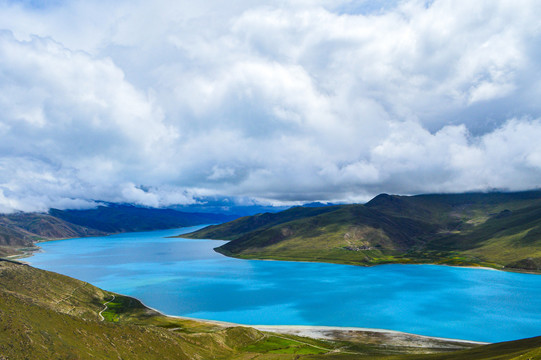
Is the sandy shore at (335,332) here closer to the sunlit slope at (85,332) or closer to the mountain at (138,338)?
the mountain at (138,338)

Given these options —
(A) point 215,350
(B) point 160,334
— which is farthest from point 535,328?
(B) point 160,334

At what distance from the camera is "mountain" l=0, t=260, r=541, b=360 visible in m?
66.3

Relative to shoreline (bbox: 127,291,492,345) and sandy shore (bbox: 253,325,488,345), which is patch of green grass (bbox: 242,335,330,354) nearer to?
shoreline (bbox: 127,291,492,345)

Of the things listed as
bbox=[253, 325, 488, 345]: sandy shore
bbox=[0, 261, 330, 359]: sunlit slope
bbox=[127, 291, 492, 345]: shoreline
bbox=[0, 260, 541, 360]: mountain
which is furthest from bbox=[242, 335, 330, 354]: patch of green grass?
bbox=[253, 325, 488, 345]: sandy shore

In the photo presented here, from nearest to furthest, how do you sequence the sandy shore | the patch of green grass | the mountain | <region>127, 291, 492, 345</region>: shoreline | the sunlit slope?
the sunlit slope
the mountain
the patch of green grass
the sandy shore
<region>127, 291, 492, 345</region>: shoreline

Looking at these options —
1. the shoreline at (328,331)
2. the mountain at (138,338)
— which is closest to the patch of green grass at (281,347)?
the mountain at (138,338)

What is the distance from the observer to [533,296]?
200 meters

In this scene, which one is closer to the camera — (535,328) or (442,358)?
(442,358)

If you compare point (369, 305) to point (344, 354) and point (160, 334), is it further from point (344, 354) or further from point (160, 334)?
point (160, 334)

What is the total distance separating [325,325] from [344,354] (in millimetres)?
41963

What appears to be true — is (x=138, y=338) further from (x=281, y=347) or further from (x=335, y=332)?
(x=335, y=332)

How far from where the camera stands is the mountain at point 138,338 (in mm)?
66312

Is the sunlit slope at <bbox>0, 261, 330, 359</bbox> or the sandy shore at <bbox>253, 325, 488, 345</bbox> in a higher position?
the sunlit slope at <bbox>0, 261, 330, 359</bbox>

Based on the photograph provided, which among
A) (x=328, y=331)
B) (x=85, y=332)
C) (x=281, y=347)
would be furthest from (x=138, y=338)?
(x=328, y=331)
